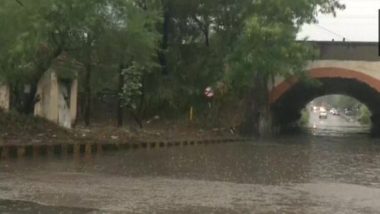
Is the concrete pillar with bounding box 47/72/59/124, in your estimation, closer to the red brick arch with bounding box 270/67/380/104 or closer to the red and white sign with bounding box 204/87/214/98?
the red and white sign with bounding box 204/87/214/98

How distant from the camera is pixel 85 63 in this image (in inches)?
1005

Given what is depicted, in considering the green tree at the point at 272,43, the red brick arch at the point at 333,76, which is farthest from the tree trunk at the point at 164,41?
the red brick arch at the point at 333,76

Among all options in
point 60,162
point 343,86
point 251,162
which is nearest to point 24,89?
point 60,162

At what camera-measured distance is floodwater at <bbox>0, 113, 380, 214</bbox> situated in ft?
36.3

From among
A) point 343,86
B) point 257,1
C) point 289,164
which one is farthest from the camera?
point 343,86

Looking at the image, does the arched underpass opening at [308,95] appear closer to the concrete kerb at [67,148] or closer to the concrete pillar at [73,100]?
the concrete pillar at [73,100]

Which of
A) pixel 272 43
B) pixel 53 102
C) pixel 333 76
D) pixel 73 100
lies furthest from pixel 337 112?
pixel 53 102

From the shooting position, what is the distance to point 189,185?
562 inches

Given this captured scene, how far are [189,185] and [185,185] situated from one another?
0.30 feet

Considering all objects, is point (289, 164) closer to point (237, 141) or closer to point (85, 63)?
point (85, 63)

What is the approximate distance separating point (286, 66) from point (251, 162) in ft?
55.3

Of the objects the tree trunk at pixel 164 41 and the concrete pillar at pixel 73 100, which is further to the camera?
the tree trunk at pixel 164 41

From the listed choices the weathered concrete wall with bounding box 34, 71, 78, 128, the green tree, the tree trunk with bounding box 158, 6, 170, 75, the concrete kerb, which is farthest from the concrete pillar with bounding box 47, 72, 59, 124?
the tree trunk with bounding box 158, 6, 170, 75

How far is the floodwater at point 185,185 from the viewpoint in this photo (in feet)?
36.3
